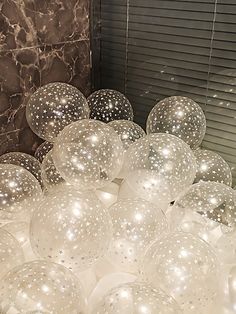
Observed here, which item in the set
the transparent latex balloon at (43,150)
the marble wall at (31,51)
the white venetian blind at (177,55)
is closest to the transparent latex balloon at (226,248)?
the white venetian blind at (177,55)

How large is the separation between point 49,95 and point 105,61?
0.93 metres

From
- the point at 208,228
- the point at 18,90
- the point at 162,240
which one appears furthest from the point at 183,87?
the point at 162,240

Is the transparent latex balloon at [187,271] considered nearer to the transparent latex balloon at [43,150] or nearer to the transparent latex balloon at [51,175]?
the transparent latex balloon at [51,175]

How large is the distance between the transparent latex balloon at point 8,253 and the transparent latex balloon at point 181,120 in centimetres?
102

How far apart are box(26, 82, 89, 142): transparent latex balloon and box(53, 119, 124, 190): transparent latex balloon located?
11.8 inches

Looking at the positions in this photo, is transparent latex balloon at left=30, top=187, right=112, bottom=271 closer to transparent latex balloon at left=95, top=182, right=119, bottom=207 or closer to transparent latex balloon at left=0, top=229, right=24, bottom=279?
transparent latex balloon at left=0, top=229, right=24, bottom=279

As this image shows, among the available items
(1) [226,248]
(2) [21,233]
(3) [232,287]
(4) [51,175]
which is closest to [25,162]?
(4) [51,175]

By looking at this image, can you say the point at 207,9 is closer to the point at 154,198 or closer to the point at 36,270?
the point at 154,198

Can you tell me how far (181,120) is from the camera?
7.46 ft

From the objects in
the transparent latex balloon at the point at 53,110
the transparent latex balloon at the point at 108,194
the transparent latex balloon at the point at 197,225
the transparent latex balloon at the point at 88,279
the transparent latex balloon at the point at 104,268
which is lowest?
the transparent latex balloon at the point at 104,268

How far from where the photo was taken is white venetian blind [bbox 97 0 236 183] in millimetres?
2486

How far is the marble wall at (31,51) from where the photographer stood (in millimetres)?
2514

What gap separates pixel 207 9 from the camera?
8.11 ft

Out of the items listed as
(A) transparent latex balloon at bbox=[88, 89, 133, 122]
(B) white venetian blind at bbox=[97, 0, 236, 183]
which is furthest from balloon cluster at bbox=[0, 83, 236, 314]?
(B) white venetian blind at bbox=[97, 0, 236, 183]
